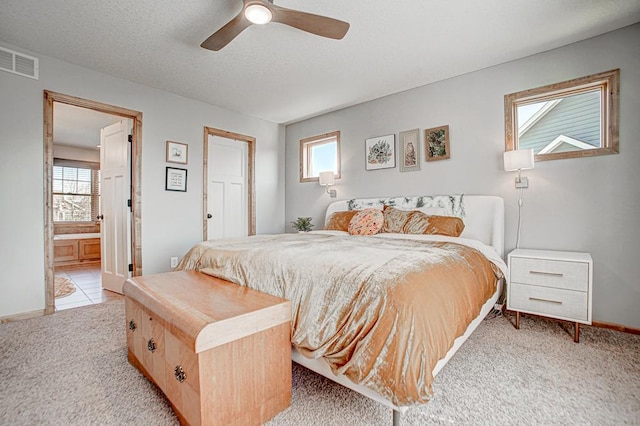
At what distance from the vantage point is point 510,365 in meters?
1.86

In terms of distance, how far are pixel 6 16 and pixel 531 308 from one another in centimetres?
488

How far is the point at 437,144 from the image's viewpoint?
3414 mm

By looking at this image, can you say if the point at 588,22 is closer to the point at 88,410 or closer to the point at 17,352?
the point at 88,410

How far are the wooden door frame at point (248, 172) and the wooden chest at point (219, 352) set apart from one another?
2565 mm

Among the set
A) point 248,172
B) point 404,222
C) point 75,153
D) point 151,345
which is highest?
point 75,153

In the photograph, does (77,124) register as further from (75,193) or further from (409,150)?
(409,150)

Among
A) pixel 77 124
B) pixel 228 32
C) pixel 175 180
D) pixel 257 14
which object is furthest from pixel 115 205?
pixel 257 14

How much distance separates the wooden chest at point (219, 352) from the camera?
46.6 inches

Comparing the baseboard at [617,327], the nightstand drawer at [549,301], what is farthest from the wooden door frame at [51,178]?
the baseboard at [617,327]

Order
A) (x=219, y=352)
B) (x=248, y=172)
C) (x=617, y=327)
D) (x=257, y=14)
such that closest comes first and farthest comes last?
(x=219, y=352) → (x=257, y=14) → (x=617, y=327) → (x=248, y=172)

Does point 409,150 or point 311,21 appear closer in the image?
point 311,21

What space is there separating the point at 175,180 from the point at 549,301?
4227 mm

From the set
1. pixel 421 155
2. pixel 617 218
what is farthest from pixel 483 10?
pixel 617 218

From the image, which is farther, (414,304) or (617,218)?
(617,218)
